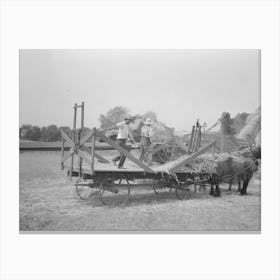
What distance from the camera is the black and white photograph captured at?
6.36 meters

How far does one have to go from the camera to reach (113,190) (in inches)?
261

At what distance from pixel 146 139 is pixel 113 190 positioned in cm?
132

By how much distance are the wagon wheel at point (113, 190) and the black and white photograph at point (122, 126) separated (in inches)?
0.8

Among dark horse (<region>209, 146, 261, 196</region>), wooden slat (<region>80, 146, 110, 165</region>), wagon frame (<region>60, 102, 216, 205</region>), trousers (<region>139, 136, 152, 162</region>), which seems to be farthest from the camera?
trousers (<region>139, 136, 152, 162</region>)

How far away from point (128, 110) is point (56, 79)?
1478 millimetres

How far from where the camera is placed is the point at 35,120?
254 inches

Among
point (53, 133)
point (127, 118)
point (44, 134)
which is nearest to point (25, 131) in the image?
point (44, 134)

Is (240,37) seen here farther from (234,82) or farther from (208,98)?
(208,98)

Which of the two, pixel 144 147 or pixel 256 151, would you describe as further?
pixel 144 147

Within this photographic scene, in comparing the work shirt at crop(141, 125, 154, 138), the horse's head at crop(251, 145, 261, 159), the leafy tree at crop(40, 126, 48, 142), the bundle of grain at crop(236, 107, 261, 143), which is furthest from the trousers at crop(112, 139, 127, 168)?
the horse's head at crop(251, 145, 261, 159)

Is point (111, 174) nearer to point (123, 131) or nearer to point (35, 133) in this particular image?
point (123, 131)

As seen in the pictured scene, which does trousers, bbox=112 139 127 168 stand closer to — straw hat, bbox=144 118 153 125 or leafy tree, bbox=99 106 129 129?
leafy tree, bbox=99 106 129 129
